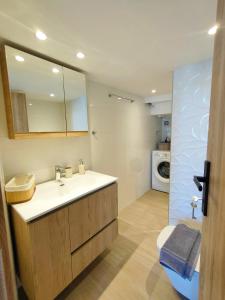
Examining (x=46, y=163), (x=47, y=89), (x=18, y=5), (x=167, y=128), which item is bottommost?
(x=46, y=163)

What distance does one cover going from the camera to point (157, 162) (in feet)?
11.3

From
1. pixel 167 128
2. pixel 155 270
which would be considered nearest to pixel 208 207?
pixel 155 270

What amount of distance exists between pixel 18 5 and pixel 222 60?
107 cm

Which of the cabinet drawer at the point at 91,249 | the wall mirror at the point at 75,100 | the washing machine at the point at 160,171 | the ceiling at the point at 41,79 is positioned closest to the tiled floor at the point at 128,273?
the cabinet drawer at the point at 91,249

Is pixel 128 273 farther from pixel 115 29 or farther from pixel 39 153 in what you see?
pixel 115 29

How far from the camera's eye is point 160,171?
11.5 feet

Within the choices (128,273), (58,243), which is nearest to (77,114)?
(58,243)

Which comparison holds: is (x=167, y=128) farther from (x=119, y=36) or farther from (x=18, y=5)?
(x=18, y=5)

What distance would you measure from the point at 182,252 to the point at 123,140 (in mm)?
1821

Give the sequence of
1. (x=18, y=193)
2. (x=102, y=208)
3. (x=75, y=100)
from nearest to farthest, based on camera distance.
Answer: (x=18, y=193) < (x=102, y=208) < (x=75, y=100)

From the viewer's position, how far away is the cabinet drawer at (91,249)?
130 cm

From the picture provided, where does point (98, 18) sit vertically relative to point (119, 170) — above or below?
above

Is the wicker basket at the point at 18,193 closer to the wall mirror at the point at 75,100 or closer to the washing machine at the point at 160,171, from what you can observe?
the wall mirror at the point at 75,100

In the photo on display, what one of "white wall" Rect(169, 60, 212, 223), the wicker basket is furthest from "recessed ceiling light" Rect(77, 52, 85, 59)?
the wicker basket
